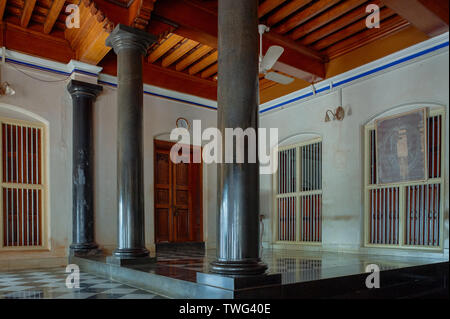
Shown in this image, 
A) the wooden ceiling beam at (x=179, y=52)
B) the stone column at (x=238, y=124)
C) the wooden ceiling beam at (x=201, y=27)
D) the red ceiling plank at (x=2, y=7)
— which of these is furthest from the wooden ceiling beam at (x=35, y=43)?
the stone column at (x=238, y=124)

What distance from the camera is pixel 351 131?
737 cm

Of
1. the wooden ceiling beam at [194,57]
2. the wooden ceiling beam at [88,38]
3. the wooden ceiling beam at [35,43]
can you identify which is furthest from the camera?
the wooden ceiling beam at [194,57]

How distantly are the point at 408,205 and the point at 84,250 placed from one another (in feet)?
19.0

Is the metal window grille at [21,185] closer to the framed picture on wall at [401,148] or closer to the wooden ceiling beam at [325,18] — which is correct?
the wooden ceiling beam at [325,18]

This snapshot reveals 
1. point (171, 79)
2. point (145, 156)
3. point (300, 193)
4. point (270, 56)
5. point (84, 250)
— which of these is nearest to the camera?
point (270, 56)

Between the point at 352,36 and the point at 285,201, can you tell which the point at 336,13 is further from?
the point at 285,201

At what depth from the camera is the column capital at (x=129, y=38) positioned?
5336 millimetres

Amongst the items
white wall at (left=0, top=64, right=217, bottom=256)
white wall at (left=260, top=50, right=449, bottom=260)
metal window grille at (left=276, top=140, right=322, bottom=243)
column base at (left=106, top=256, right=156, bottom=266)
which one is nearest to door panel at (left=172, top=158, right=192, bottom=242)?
white wall at (left=0, top=64, right=217, bottom=256)

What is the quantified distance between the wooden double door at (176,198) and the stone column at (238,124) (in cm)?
534

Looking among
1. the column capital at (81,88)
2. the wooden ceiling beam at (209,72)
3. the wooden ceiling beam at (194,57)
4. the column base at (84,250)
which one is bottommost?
the column base at (84,250)

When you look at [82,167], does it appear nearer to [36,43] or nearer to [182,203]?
[36,43]

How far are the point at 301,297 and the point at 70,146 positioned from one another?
549cm

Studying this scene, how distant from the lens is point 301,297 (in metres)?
3.27

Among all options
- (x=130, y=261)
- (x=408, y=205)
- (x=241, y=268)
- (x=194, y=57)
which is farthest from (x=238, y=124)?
(x=194, y=57)
